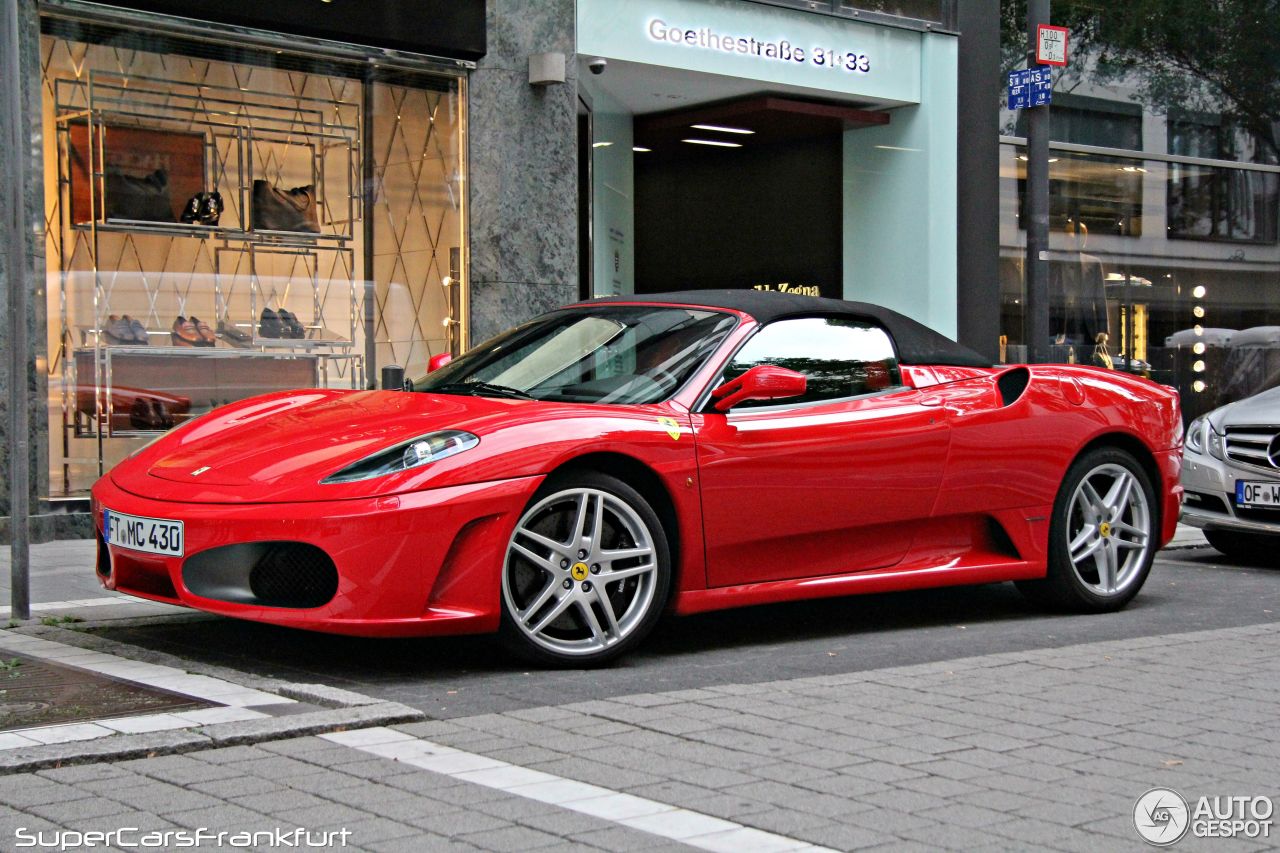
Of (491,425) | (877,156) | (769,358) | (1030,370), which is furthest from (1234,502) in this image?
(877,156)

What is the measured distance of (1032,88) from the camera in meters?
10.9

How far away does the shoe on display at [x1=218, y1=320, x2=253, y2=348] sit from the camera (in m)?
11.3

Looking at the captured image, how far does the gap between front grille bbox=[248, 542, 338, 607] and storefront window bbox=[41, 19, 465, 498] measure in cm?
542

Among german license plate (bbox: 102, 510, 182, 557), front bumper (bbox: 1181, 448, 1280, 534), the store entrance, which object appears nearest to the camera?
german license plate (bbox: 102, 510, 182, 557)

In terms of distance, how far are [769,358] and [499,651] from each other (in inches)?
62.5

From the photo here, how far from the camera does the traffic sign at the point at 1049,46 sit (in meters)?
11.0

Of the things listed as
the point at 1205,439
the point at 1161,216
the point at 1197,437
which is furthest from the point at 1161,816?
the point at 1161,216

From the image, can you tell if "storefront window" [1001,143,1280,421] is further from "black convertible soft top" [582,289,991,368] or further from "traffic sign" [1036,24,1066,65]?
"black convertible soft top" [582,289,991,368]

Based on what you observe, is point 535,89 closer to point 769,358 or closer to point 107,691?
point 769,358

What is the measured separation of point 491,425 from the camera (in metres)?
5.41

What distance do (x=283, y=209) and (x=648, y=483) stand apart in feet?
22.6

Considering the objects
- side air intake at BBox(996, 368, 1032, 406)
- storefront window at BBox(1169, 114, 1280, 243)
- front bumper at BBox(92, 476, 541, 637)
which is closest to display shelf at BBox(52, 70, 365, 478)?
front bumper at BBox(92, 476, 541, 637)

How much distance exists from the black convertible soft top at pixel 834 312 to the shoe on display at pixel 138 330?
505 centimetres

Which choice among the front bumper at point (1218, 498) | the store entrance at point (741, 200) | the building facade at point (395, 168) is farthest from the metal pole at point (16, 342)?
the store entrance at point (741, 200)
